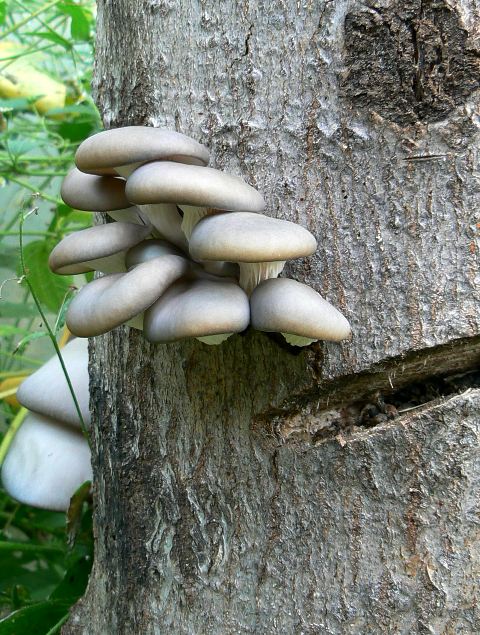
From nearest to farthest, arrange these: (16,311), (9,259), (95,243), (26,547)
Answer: (95,243) → (26,547) → (16,311) → (9,259)

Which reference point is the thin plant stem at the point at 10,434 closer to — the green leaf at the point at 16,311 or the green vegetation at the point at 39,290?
the green vegetation at the point at 39,290

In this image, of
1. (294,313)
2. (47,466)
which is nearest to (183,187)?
(294,313)

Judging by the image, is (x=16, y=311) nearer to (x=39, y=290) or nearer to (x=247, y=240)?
(x=39, y=290)

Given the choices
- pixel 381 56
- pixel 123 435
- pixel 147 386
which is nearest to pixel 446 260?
pixel 381 56

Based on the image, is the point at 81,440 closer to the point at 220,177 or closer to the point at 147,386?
the point at 147,386

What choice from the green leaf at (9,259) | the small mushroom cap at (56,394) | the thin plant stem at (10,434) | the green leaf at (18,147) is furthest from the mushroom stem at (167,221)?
the green leaf at (9,259)
